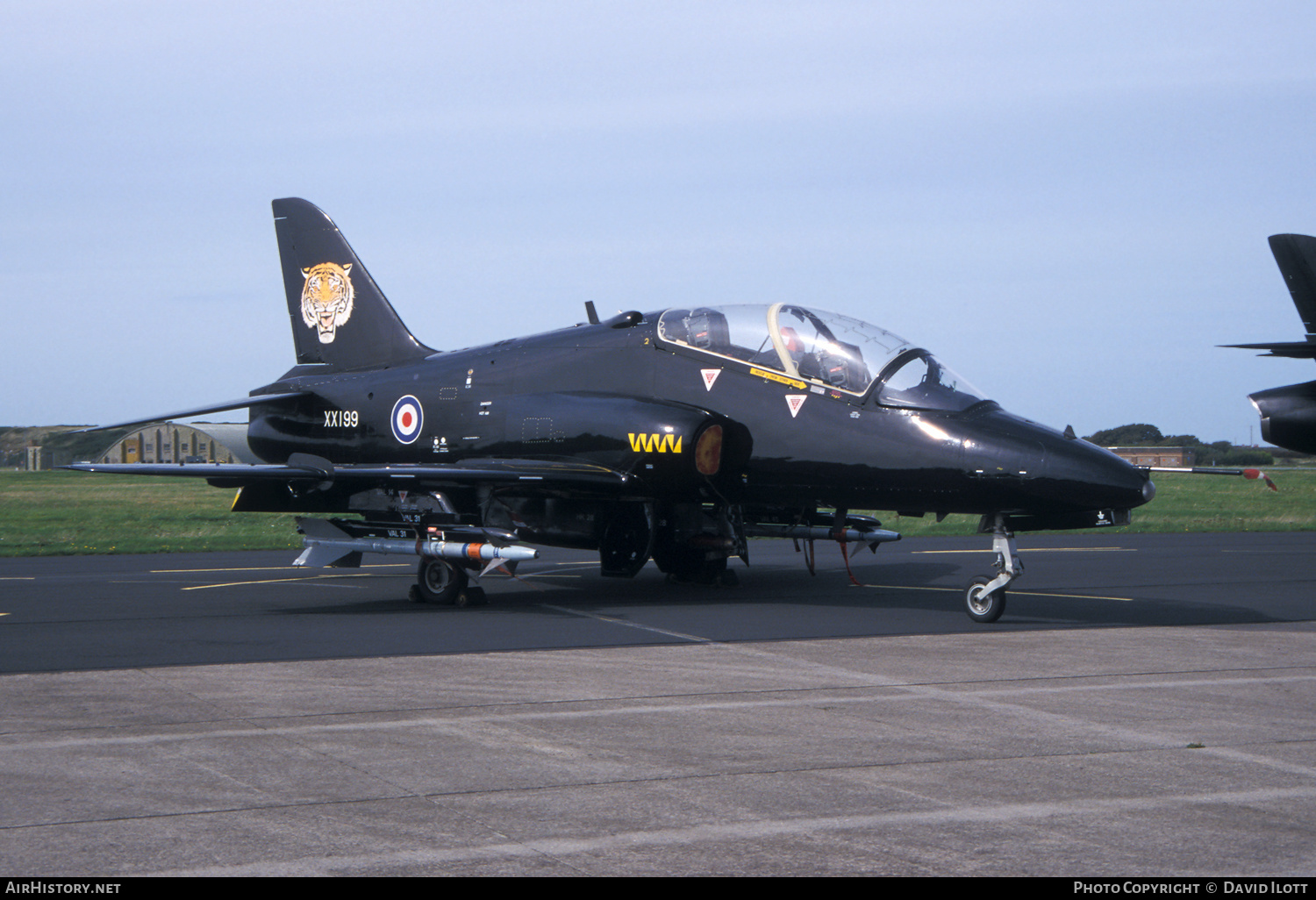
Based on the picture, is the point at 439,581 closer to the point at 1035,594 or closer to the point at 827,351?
the point at 827,351

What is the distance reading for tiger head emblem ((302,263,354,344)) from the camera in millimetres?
19719

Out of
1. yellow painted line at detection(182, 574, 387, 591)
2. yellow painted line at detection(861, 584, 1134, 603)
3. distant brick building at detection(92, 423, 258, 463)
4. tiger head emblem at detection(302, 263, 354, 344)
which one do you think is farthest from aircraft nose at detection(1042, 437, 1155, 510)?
distant brick building at detection(92, 423, 258, 463)

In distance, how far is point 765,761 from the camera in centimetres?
705

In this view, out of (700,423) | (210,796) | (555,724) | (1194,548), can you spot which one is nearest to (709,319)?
Answer: (700,423)

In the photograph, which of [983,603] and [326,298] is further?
[326,298]

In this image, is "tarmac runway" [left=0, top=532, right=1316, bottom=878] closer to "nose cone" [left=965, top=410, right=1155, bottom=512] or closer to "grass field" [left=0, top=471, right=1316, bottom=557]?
"nose cone" [left=965, top=410, right=1155, bottom=512]

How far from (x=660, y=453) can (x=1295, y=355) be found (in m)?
10.5

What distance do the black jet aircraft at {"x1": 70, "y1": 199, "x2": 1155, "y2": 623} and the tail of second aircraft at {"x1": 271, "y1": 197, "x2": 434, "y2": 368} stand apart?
519mm

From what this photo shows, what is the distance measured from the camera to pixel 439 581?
51.6ft

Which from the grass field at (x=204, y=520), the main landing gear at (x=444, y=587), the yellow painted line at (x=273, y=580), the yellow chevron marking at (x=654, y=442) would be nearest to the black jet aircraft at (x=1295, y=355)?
the grass field at (x=204, y=520)

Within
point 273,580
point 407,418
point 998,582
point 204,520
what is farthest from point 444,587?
point 204,520

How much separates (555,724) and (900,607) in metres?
7.84

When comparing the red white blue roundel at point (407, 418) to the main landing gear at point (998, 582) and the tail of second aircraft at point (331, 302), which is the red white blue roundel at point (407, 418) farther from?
the main landing gear at point (998, 582)

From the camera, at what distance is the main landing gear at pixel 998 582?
1303cm
